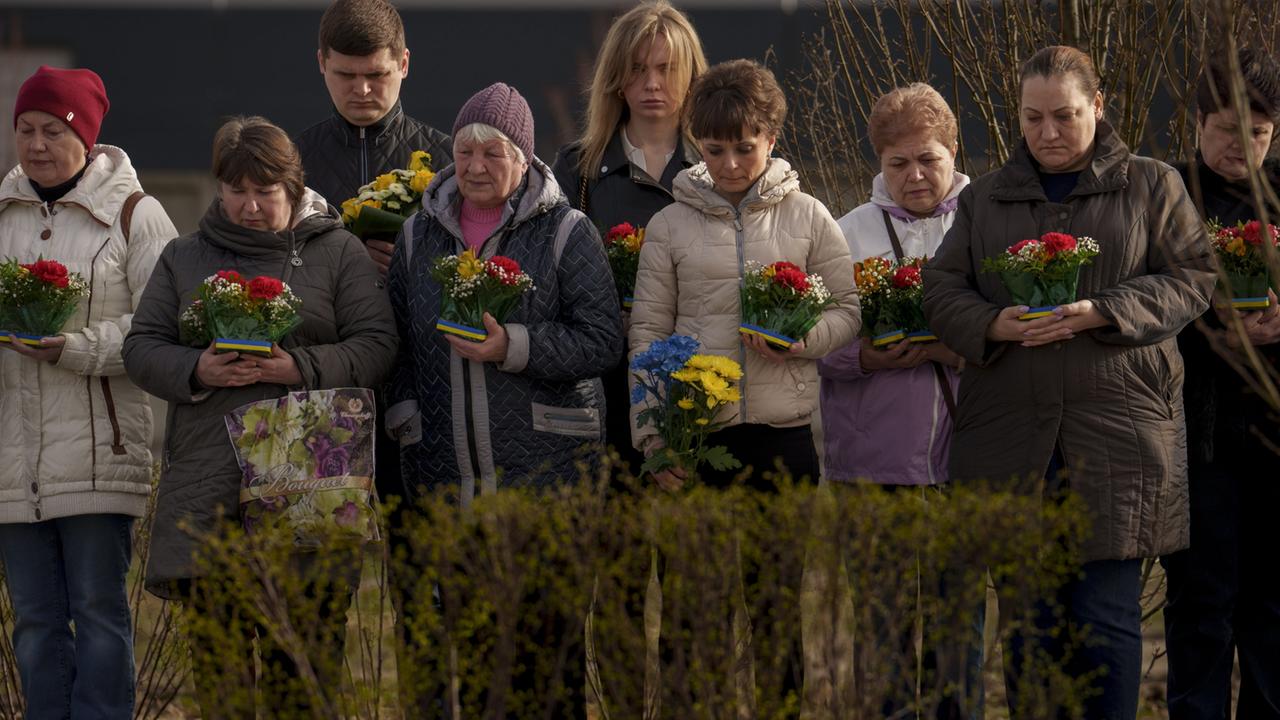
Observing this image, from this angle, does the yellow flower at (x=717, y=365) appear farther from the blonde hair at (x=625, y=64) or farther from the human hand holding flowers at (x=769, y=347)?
the blonde hair at (x=625, y=64)

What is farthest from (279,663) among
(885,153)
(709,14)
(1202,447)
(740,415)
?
(709,14)

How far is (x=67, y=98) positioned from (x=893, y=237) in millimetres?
2756

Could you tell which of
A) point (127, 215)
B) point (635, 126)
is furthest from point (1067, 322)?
point (127, 215)

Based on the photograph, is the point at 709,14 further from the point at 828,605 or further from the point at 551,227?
the point at 828,605

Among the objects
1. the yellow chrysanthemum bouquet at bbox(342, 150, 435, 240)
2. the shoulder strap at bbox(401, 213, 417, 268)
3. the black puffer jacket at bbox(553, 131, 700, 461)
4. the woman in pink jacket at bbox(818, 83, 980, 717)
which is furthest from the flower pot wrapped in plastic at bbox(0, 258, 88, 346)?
the woman in pink jacket at bbox(818, 83, 980, 717)

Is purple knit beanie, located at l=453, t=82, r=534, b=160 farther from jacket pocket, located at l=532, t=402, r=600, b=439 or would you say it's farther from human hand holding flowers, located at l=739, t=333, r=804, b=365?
human hand holding flowers, located at l=739, t=333, r=804, b=365

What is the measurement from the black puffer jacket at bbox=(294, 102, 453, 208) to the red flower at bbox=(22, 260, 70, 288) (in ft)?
3.43

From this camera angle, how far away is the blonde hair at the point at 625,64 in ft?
17.9

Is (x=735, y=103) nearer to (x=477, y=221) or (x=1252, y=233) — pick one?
(x=477, y=221)

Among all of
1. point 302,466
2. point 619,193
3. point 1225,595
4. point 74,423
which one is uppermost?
point 619,193

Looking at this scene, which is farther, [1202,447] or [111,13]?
[111,13]

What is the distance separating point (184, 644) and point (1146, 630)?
5458mm

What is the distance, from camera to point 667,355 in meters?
4.64

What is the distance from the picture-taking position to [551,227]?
5.04 meters
